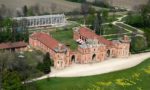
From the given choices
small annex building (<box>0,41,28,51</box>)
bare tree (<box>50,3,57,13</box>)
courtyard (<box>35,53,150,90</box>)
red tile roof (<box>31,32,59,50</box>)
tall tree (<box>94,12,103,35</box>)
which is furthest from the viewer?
bare tree (<box>50,3,57,13</box>)

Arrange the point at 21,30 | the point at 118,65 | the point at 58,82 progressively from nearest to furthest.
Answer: the point at 58,82 → the point at 118,65 → the point at 21,30

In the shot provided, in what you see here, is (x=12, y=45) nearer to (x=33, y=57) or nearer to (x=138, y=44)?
(x=33, y=57)

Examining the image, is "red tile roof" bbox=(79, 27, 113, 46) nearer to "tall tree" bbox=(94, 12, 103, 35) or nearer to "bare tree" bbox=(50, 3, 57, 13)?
"tall tree" bbox=(94, 12, 103, 35)

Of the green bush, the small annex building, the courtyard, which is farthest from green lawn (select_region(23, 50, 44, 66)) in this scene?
the green bush

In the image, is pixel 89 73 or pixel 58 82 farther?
pixel 89 73

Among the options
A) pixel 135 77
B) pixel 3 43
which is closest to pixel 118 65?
pixel 135 77

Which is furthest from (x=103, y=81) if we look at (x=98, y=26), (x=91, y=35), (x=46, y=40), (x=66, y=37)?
(x=98, y=26)

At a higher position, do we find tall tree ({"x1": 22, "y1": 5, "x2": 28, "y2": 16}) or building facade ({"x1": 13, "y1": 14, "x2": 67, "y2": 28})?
tall tree ({"x1": 22, "y1": 5, "x2": 28, "y2": 16})

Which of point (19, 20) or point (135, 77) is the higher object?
point (19, 20)

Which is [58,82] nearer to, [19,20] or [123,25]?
[19,20]
